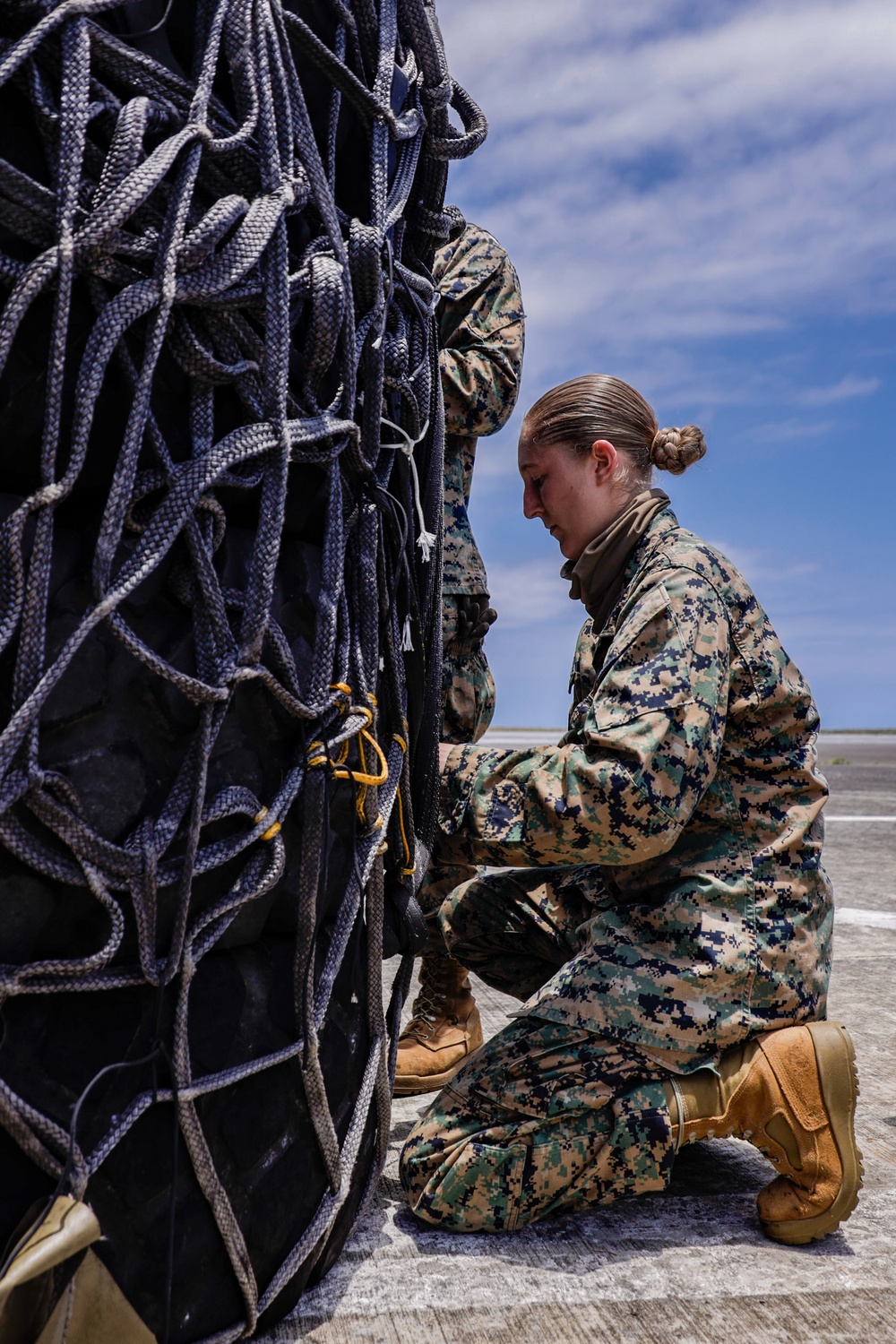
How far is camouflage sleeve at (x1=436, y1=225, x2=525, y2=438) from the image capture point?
245cm

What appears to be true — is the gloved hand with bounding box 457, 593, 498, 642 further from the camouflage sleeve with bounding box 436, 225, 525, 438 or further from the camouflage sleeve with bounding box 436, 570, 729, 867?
the camouflage sleeve with bounding box 436, 570, 729, 867

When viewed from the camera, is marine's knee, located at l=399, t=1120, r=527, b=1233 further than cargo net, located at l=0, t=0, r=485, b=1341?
Yes

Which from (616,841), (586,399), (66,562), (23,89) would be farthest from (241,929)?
(586,399)

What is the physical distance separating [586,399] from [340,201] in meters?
0.69

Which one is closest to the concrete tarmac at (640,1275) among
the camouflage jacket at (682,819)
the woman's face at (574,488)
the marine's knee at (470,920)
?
the camouflage jacket at (682,819)

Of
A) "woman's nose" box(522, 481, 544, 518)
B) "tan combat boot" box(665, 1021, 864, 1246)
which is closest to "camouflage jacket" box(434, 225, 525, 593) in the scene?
"woman's nose" box(522, 481, 544, 518)

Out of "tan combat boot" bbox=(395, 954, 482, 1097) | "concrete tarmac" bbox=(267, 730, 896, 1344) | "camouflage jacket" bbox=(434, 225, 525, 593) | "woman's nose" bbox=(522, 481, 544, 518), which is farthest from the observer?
"camouflage jacket" bbox=(434, 225, 525, 593)

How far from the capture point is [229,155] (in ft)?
3.84

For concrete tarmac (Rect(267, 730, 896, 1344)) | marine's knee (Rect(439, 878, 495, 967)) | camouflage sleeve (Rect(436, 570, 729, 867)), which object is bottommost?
concrete tarmac (Rect(267, 730, 896, 1344))

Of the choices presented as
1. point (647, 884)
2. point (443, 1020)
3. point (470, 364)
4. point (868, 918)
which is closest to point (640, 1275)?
point (647, 884)

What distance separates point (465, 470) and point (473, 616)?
33 centimetres

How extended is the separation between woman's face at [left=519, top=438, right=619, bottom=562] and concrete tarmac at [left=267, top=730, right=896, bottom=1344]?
1062 mm

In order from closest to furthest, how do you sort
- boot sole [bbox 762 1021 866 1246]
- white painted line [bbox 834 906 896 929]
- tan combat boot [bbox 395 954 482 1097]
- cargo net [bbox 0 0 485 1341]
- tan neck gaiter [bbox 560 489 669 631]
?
1. cargo net [bbox 0 0 485 1341]
2. boot sole [bbox 762 1021 866 1246]
3. tan neck gaiter [bbox 560 489 669 631]
4. tan combat boot [bbox 395 954 482 1097]
5. white painted line [bbox 834 906 896 929]

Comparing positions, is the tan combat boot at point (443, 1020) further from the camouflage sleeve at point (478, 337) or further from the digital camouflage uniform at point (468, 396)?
the camouflage sleeve at point (478, 337)
